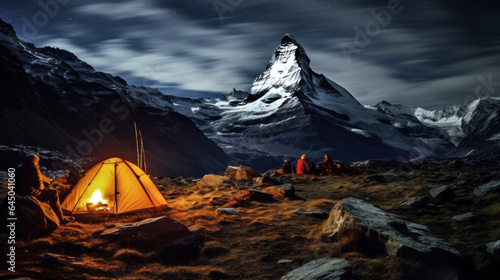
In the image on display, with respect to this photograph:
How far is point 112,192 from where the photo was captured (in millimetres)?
13242

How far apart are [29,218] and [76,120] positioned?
137 meters

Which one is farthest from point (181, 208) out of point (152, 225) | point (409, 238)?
point (409, 238)

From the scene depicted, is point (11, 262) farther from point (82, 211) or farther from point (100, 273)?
point (82, 211)

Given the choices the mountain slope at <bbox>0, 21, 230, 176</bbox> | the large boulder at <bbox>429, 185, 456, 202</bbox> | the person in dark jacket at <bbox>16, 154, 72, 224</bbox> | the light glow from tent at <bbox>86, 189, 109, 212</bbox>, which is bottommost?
the large boulder at <bbox>429, 185, 456, 202</bbox>

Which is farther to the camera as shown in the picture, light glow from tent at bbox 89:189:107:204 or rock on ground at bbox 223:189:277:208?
rock on ground at bbox 223:189:277:208

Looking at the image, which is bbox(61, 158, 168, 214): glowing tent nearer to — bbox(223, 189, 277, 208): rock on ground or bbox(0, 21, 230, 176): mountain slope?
bbox(223, 189, 277, 208): rock on ground

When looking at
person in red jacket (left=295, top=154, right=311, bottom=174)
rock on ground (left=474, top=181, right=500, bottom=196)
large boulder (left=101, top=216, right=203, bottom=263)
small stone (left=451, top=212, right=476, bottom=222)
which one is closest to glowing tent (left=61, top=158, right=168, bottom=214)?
large boulder (left=101, top=216, right=203, bottom=263)

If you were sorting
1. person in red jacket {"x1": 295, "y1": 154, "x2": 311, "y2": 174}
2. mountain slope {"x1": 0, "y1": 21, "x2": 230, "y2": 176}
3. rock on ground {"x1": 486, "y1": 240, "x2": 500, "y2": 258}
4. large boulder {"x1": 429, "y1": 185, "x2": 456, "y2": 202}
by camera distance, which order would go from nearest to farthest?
rock on ground {"x1": 486, "y1": 240, "x2": 500, "y2": 258} < large boulder {"x1": 429, "y1": 185, "x2": 456, "y2": 202} < person in red jacket {"x1": 295, "y1": 154, "x2": 311, "y2": 174} < mountain slope {"x1": 0, "y1": 21, "x2": 230, "y2": 176}

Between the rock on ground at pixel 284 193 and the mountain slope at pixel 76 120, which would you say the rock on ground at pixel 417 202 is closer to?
the rock on ground at pixel 284 193

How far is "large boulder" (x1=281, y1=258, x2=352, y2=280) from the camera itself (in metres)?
6.32

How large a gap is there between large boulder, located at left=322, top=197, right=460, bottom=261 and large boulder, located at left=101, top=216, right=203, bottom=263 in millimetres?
3664

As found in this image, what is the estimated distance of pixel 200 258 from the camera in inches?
337

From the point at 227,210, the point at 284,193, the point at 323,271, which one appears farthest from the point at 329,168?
the point at 323,271

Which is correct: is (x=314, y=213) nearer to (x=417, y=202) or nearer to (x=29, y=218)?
(x=417, y=202)
